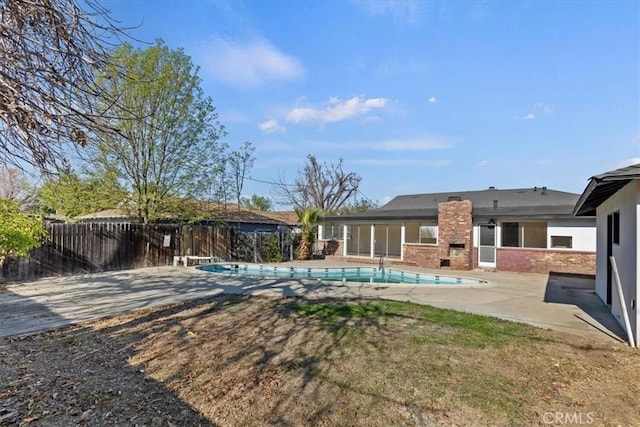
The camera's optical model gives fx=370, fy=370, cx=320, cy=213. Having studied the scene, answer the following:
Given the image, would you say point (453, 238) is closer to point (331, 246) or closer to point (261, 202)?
point (331, 246)

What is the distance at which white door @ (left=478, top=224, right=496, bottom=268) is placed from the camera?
636 inches

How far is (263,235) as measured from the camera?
65.1ft

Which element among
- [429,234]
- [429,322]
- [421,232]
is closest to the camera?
[429,322]

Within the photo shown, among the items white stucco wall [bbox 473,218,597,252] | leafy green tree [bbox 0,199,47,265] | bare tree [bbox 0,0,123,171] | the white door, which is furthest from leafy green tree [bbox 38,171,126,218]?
white stucco wall [bbox 473,218,597,252]

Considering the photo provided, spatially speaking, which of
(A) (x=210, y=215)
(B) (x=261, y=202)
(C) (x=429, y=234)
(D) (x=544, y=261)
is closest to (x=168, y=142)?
(A) (x=210, y=215)

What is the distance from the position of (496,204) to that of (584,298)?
972 cm

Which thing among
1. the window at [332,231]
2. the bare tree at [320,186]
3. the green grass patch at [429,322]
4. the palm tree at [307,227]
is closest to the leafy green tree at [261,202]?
the bare tree at [320,186]

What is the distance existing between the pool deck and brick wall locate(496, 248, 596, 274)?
799mm

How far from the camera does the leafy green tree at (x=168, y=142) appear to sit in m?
14.8

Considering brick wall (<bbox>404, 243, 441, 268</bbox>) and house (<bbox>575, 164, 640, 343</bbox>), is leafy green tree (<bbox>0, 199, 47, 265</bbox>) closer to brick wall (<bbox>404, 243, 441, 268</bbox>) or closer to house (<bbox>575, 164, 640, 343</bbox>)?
house (<bbox>575, 164, 640, 343</bbox>)

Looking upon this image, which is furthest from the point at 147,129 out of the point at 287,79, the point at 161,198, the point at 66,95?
the point at 66,95

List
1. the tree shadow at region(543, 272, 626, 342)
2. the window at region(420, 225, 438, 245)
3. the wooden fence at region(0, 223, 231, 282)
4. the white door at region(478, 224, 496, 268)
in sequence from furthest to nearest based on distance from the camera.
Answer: the window at region(420, 225, 438, 245)
the white door at region(478, 224, 496, 268)
the wooden fence at region(0, 223, 231, 282)
the tree shadow at region(543, 272, 626, 342)

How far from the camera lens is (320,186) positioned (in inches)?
1564

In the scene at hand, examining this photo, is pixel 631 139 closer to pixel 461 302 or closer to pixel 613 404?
pixel 461 302
